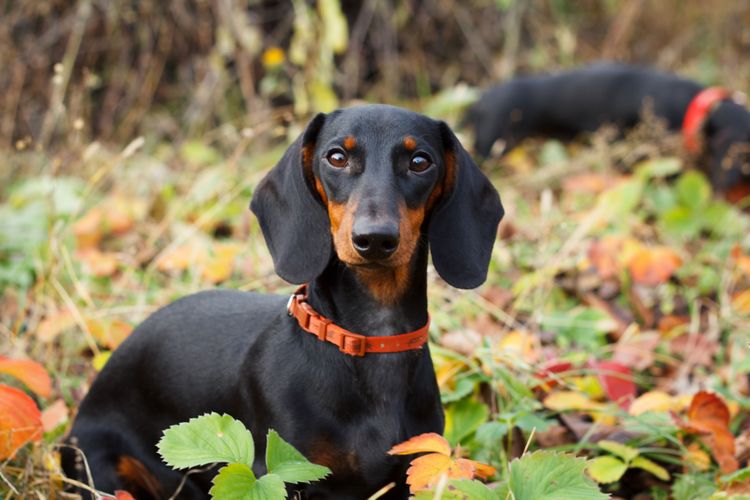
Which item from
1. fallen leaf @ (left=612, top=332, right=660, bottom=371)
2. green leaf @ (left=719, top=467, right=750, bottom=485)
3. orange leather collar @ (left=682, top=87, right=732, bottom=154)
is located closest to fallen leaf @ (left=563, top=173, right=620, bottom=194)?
orange leather collar @ (left=682, top=87, right=732, bottom=154)

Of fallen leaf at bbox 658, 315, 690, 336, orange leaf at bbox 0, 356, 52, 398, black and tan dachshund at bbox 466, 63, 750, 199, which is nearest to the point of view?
orange leaf at bbox 0, 356, 52, 398

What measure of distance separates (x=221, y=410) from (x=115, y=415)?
1.45 ft

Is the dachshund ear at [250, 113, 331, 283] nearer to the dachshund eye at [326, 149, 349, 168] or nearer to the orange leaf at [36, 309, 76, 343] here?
the dachshund eye at [326, 149, 349, 168]

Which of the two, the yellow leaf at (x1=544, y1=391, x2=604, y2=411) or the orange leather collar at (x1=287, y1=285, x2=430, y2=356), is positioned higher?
the orange leather collar at (x1=287, y1=285, x2=430, y2=356)

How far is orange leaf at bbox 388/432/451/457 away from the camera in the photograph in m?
2.23

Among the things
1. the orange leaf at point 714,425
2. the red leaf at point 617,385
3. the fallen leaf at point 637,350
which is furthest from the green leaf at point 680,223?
the orange leaf at point 714,425

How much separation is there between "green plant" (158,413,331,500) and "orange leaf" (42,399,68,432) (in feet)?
3.37

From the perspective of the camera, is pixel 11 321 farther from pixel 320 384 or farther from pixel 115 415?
pixel 320 384

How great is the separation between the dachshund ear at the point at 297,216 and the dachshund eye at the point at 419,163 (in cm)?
27

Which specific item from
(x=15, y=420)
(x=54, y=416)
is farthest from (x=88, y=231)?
(x=15, y=420)

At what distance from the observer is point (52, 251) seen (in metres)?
3.53

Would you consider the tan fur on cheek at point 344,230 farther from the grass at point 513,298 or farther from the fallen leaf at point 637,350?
the fallen leaf at point 637,350

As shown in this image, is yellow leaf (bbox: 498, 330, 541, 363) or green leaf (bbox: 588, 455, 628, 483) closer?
green leaf (bbox: 588, 455, 628, 483)

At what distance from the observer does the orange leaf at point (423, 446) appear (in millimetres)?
2229
